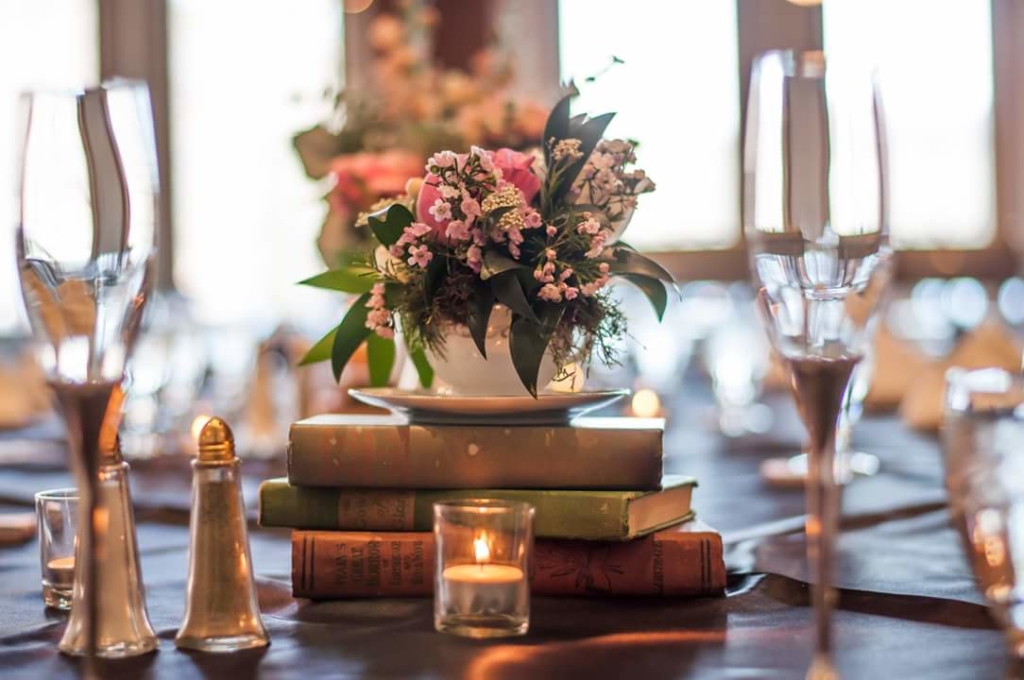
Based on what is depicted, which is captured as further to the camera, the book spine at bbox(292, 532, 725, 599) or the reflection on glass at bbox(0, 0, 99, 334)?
the reflection on glass at bbox(0, 0, 99, 334)

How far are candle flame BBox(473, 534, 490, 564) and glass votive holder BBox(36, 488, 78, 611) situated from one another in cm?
32

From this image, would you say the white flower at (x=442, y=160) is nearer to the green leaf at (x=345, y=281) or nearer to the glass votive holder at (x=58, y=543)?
the green leaf at (x=345, y=281)

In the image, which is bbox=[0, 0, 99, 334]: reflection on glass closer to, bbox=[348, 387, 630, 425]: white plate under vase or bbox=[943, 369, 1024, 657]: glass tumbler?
bbox=[348, 387, 630, 425]: white plate under vase

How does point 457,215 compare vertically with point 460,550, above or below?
above

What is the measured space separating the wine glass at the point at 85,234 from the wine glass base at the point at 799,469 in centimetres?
104

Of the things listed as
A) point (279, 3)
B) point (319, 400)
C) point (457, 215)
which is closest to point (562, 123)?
point (457, 215)

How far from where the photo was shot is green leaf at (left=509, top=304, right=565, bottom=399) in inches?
37.4

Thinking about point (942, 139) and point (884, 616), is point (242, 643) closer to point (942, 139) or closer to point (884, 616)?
point (884, 616)

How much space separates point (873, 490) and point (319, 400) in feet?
3.15

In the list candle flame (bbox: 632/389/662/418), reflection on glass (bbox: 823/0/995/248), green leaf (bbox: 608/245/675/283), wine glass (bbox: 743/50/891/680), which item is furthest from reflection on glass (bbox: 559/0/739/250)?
wine glass (bbox: 743/50/891/680)

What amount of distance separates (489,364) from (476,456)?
0.32 feet

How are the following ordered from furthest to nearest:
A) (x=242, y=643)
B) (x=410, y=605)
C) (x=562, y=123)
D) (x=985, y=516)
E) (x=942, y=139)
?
1. (x=942, y=139)
2. (x=562, y=123)
3. (x=410, y=605)
4. (x=242, y=643)
5. (x=985, y=516)

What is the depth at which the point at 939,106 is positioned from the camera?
616 cm

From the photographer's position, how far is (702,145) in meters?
6.27
